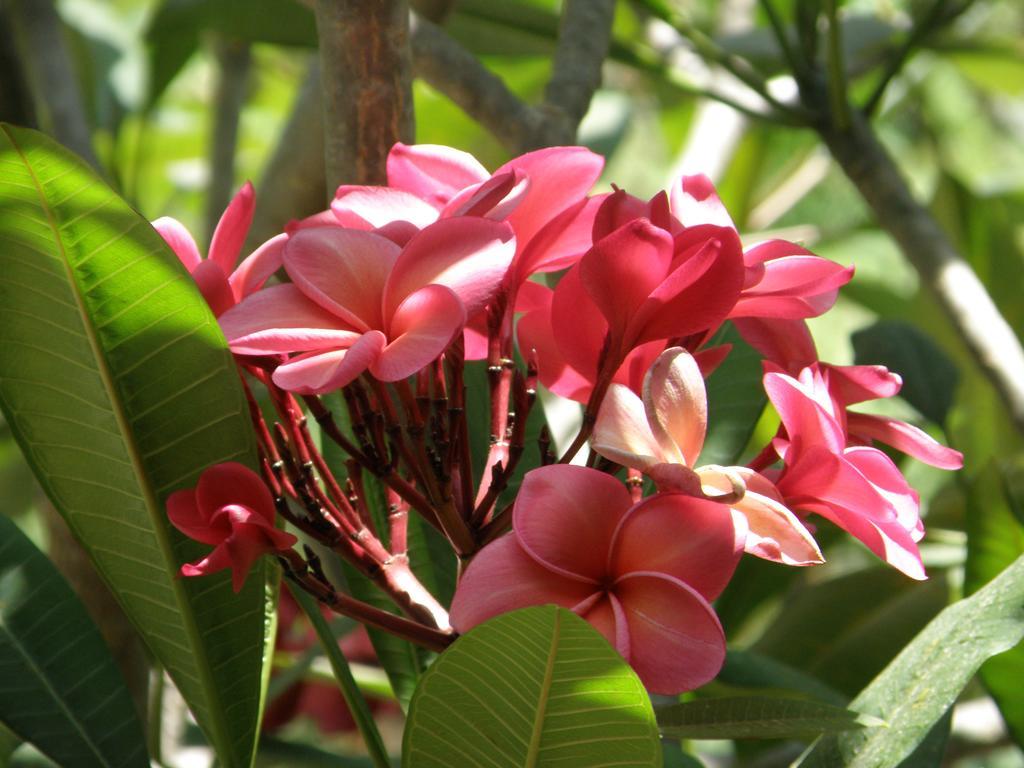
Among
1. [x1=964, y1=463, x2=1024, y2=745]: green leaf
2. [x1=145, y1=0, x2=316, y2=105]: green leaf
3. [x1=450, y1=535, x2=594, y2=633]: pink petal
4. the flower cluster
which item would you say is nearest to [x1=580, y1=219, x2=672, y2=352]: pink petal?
the flower cluster

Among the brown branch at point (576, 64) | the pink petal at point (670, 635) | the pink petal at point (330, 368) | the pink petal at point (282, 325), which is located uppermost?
the brown branch at point (576, 64)

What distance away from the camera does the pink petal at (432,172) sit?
54 cm

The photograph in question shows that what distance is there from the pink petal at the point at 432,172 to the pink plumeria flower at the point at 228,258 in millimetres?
63

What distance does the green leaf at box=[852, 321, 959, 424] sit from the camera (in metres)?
0.87

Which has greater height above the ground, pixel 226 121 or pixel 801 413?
pixel 226 121

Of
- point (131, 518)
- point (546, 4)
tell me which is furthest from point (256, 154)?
point (131, 518)

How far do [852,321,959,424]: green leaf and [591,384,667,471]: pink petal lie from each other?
48cm

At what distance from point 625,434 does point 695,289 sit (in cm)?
8

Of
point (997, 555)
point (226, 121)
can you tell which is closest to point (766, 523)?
point (997, 555)

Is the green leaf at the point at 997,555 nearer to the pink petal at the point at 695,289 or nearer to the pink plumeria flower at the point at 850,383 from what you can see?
the pink plumeria flower at the point at 850,383

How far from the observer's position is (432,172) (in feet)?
1.79

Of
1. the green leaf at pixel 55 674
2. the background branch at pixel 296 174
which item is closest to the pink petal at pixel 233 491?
the green leaf at pixel 55 674

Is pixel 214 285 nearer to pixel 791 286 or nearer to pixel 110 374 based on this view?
pixel 110 374

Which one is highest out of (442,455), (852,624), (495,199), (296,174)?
(296,174)
